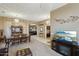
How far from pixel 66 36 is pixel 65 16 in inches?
18.0

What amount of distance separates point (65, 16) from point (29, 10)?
0.84 metres

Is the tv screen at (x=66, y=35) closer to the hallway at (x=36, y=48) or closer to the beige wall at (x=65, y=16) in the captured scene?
the beige wall at (x=65, y=16)

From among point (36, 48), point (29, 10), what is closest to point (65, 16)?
point (29, 10)

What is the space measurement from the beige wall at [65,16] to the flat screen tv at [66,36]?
8 centimetres

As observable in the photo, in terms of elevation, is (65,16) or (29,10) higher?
(29,10)

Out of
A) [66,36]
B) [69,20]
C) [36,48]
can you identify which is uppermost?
[69,20]

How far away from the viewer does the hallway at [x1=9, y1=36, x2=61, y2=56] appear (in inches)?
84.8

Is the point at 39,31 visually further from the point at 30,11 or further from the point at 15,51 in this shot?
the point at 15,51

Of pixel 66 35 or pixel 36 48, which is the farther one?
pixel 36 48

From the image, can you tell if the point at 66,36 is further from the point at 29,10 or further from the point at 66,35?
the point at 29,10

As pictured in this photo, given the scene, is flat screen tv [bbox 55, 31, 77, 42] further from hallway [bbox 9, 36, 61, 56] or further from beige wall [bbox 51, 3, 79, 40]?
hallway [bbox 9, 36, 61, 56]

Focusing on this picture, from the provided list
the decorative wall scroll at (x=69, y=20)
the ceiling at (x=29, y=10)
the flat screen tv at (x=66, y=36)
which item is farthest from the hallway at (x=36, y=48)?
the decorative wall scroll at (x=69, y=20)

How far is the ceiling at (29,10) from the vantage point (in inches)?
→ 82.3

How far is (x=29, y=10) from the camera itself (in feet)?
7.36
